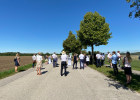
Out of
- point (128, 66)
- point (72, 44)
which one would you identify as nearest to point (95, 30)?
point (128, 66)

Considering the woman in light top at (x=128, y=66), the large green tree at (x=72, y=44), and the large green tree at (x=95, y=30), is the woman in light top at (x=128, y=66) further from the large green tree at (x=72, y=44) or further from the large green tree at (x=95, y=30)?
the large green tree at (x=72, y=44)

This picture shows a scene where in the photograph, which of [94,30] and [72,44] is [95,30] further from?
[72,44]

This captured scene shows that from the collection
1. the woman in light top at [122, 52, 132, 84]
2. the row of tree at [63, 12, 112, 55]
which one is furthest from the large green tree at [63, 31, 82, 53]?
the woman in light top at [122, 52, 132, 84]

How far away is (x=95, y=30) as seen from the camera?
1598cm

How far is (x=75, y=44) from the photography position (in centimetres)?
3966

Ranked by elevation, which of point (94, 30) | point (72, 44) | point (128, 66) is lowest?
point (128, 66)

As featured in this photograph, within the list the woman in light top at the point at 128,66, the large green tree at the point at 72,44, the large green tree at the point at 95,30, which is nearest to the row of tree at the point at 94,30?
the large green tree at the point at 95,30

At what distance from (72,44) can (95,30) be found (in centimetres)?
2437

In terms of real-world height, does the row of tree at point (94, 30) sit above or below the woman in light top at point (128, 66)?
above

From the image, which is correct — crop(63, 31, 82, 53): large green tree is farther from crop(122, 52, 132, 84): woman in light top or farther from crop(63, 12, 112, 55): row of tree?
crop(122, 52, 132, 84): woman in light top

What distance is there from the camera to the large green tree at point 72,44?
39.3 m

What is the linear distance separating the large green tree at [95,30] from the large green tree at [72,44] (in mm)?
21643

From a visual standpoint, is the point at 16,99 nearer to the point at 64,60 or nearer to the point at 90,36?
the point at 64,60

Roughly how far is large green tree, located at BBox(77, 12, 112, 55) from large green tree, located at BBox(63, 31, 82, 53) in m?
21.6
